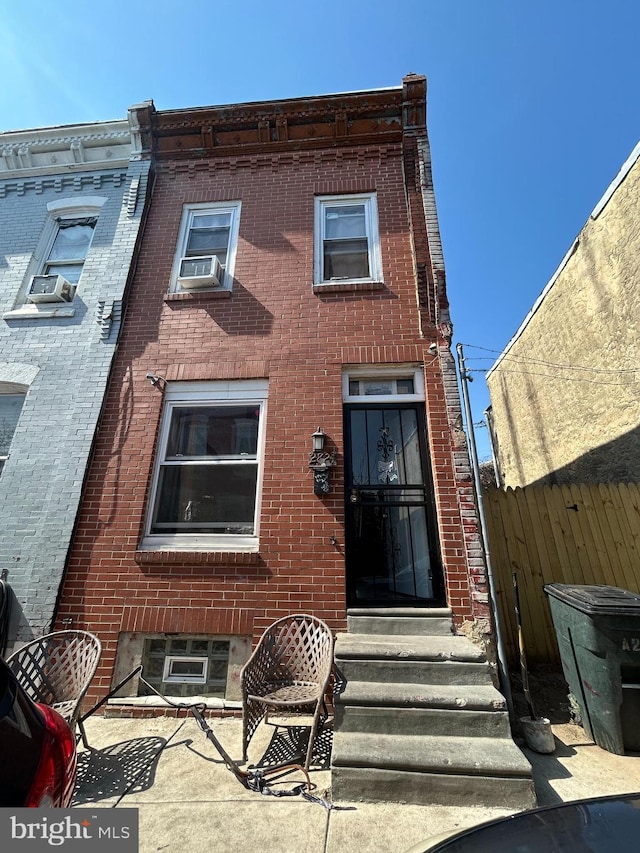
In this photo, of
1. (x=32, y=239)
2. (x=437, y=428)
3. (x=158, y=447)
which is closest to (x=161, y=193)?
(x=32, y=239)

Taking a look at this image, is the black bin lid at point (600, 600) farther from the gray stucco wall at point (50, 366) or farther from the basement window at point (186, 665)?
the gray stucco wall at point (50, 366)

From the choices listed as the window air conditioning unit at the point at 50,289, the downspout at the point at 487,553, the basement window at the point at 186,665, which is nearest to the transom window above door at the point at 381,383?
the downspout at the point at 487,553

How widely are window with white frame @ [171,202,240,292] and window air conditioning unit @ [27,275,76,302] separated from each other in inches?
60.7

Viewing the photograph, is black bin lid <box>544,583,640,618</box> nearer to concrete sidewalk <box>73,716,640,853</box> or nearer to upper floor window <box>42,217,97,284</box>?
concrete sidewalk <box>73,716,640,853</box>

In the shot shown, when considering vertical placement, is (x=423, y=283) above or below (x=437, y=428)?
above

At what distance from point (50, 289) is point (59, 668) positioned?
5.09 m

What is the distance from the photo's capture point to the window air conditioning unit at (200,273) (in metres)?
5.77

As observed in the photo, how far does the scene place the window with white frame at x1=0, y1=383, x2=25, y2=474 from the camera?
536cm

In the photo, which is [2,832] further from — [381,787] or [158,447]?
[158,447]

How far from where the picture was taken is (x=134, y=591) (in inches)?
172

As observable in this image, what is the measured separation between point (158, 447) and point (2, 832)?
3.95 meters

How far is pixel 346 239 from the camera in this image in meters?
6.22

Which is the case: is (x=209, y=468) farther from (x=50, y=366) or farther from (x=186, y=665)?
(x=50, y=366)

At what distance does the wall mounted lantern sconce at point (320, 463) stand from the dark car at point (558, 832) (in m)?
3.23
